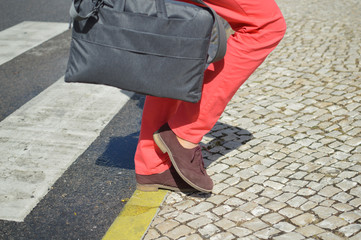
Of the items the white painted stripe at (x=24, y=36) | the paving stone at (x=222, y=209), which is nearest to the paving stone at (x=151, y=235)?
the paving stone at (x=222, y=209)

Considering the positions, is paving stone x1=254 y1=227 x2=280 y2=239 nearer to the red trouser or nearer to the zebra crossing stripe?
the red trouser

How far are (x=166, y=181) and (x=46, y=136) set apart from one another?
1.27 metres

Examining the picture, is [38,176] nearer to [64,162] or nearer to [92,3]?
[64,162]

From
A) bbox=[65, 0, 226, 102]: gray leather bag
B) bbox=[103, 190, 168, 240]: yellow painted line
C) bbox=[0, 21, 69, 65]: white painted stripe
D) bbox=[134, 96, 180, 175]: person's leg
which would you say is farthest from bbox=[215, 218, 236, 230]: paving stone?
bbox=[0, 21, 69, 65]: white painted stripe

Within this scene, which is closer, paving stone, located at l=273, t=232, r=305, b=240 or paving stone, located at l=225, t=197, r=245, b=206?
paving stone, located at l=273, t=232, r=305, b=240

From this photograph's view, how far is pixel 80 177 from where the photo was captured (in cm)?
346

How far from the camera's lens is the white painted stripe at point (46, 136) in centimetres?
325

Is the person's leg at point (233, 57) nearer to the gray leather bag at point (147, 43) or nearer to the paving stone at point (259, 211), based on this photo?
the gray leather bag at point (147, 43)

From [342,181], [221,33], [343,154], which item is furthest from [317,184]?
[221,33]

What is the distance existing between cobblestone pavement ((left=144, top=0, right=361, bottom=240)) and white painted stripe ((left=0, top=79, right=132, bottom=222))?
0.87 meters

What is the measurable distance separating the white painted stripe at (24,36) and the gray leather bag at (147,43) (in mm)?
3562

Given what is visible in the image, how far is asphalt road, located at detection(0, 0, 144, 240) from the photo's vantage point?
290 cm

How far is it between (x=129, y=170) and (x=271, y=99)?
1699 millimetres

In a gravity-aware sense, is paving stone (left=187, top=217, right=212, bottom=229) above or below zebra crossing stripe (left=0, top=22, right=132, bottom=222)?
above
